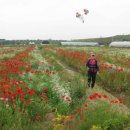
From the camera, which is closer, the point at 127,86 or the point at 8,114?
the point at 8,114

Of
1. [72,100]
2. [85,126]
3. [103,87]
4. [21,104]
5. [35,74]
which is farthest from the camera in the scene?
[103,87]

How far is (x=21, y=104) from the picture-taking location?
8914mm

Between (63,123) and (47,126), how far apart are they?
56 centimetres

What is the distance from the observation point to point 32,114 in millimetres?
8992

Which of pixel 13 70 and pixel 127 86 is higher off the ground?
pixel 13 70

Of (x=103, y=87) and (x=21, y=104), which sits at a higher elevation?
(x=21, y=104)

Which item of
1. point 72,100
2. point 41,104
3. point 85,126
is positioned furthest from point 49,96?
point 85,126

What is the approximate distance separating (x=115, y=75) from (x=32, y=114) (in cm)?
823

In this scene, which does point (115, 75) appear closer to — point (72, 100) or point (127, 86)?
point (127, 86)

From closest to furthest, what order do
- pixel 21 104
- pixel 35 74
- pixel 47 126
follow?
pixel 47 126 → pixel 21 104 → pixel 35 74

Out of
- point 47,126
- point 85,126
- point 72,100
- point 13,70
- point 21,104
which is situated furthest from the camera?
point 13,70

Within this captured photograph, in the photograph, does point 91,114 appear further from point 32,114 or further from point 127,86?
point 127,86

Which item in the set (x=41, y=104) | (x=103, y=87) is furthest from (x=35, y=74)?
(x=41, y=104)

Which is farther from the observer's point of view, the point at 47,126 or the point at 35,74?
the point at 35,74
